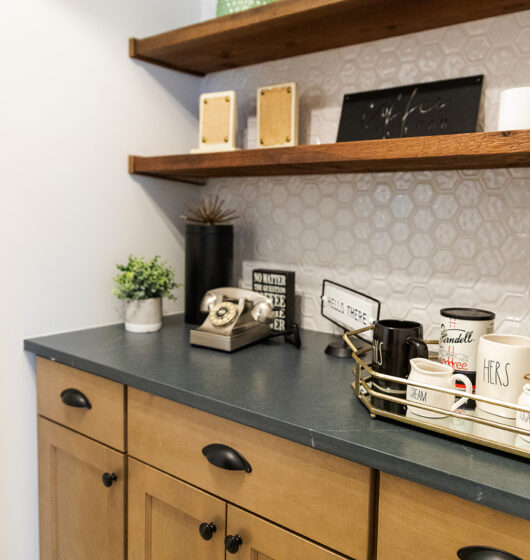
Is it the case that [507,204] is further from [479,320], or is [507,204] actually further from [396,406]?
[396,406]

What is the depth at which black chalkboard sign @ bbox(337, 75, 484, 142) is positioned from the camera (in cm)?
131

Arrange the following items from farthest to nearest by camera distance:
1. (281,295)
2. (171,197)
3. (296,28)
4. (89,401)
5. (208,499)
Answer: (171,197), (281,295), (296,28), (89,401), (208,499)

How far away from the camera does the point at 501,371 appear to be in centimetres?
88

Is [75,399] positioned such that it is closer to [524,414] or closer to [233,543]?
[233,543]

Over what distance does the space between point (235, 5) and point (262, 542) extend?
1442 mm

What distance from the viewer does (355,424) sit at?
92 cm

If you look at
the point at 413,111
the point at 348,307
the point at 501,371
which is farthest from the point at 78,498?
the point at 413,111

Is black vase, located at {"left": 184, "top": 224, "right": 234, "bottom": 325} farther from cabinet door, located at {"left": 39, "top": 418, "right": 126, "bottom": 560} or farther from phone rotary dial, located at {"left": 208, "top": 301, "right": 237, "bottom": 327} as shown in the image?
cabinet door, located at {"left": 39, "top": 418, "right": 126, "bottom": 560}

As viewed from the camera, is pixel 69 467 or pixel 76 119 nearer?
pixel 69 467

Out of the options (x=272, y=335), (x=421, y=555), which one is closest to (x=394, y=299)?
(x=272, y=335)

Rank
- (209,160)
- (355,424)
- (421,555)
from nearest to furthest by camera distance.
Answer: (421,555), (355,424), (209,160)

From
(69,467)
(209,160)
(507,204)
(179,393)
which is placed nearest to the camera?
(179,393)

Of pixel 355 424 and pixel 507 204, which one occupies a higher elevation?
pixel 507 204

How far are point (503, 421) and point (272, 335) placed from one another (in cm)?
76
